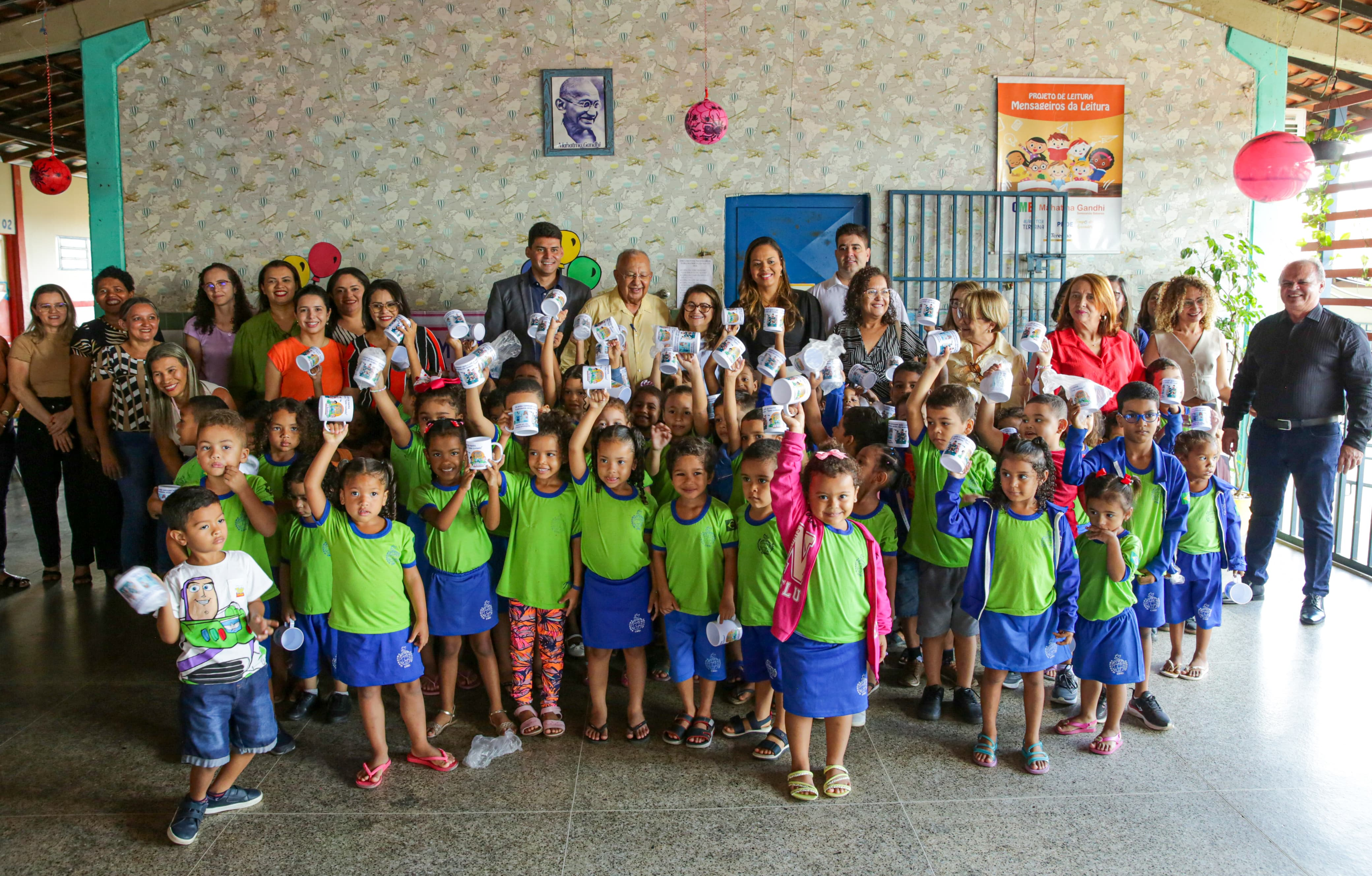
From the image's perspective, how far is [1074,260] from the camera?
6477 millimetres

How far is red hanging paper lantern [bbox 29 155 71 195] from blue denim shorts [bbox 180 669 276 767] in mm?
5645

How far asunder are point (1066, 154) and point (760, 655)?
191 inches

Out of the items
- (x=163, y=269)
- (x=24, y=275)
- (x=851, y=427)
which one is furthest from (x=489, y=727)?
(x=24, y=275)

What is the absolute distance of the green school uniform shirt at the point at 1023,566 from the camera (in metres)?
2.86

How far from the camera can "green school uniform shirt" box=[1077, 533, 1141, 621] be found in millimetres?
2910

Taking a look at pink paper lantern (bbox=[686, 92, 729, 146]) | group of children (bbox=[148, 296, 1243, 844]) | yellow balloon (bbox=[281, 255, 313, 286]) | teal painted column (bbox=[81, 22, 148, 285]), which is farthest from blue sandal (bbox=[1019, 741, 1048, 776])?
teal painted column (bbox=[81, 22, 148, 285])

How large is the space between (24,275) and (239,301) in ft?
39.3

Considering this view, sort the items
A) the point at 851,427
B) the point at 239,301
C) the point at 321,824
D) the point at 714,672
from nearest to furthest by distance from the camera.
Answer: the point at 321,824
the point at 714,672
the point at 851,427
the point at 239,301

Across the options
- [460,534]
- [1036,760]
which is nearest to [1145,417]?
[1036,760]

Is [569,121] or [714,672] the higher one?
[569,121]

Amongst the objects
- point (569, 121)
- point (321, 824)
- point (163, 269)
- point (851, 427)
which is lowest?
point (321, 824)

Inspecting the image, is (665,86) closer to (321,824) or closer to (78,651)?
(78,651)

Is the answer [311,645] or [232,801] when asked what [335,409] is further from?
[232,801]

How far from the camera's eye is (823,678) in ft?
8.85
